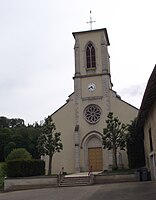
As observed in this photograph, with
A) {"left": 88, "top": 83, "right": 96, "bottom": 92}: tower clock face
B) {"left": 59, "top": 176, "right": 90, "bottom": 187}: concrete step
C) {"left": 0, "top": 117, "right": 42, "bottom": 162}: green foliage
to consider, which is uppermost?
{"left": 88, "top": 83, "right": 96, "bottom": 92}: tower clock face

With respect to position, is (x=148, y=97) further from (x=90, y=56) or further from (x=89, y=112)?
(x=90, y=56)

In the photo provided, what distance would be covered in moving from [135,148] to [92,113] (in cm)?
742

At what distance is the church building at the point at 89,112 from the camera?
33.8 meters

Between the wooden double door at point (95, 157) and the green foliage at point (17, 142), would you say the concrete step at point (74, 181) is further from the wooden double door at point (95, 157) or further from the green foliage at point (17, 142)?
the green foliage at point (17, 142)

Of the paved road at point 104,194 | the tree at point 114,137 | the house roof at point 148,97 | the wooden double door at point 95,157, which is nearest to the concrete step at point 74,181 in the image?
the tree at point 114,137

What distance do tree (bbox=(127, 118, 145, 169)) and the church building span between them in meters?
3.71

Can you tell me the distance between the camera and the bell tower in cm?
3466

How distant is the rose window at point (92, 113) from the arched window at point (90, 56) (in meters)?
4.82

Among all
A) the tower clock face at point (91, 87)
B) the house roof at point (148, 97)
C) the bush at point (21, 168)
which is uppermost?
the tower clock face at point (91, 87)

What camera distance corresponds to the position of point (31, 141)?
4703 centimetres

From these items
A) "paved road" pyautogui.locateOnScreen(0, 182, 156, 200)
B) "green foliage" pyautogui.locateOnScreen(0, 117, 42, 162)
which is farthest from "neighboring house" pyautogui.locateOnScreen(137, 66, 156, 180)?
"green foliage" pyautogui.locateOnScreen(0, 117, 42, 162)

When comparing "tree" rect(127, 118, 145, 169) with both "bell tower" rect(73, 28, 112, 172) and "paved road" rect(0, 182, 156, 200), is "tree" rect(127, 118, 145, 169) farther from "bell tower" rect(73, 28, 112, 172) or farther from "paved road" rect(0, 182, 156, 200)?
"paved road" rect(0, 182, 156, 200)

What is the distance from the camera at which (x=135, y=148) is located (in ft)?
95.5

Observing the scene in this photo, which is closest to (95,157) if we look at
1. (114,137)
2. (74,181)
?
(114,137)
